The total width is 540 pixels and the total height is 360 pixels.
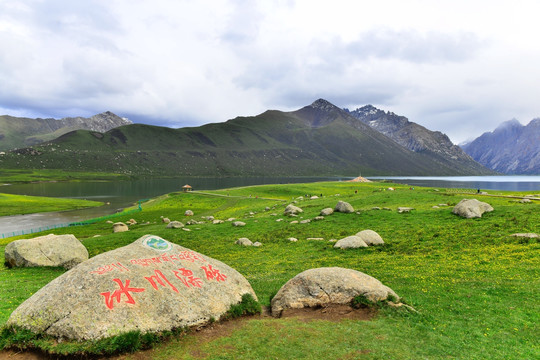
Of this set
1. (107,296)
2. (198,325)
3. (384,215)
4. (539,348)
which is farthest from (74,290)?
(384,215)

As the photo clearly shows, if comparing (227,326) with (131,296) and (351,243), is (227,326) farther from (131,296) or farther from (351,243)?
(351,243)

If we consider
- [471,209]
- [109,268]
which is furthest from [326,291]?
[471,209]

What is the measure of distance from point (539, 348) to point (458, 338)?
11.0ft

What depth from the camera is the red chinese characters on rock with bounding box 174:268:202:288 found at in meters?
16.6

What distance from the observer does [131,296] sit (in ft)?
47.2

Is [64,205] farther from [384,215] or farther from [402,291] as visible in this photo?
[402,291]

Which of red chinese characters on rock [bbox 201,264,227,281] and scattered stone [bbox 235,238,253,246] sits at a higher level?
red chinese characters on rock [bbox 201,264,227,281]

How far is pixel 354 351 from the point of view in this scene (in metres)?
12.8

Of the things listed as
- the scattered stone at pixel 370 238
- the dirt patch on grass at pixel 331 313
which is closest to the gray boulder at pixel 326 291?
the dirt patch on grass at pixel 331 313

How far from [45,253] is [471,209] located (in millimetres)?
56594

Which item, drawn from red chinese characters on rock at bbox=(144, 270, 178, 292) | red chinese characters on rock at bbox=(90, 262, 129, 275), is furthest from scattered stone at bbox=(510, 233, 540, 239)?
red chinese characters on rock at bbox=(90, 262, 129, 275)

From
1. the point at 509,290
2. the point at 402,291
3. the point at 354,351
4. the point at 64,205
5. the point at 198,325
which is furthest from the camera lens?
the point at 64,205

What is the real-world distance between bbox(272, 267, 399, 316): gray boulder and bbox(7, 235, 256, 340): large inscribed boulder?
2567 millimetres

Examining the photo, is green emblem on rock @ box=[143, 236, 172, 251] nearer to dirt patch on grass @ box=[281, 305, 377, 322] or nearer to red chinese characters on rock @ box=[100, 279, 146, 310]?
red chinese characters on rock @ box=[100, 279, 146, 310]
